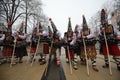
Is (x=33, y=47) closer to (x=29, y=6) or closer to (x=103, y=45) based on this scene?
(x=103, y=45)

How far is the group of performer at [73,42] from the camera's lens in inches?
146

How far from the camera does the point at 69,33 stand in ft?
14.4

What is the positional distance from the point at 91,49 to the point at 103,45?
0.49m

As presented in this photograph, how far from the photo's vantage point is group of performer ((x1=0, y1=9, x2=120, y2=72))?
3.72 m

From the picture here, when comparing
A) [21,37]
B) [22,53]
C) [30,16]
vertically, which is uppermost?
[30,16]

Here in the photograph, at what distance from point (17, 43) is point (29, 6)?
1066 cm

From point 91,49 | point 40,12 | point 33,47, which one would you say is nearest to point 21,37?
point 33,47

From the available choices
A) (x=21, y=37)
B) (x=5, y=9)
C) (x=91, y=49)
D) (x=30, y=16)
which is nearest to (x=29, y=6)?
(x=30, y=16)

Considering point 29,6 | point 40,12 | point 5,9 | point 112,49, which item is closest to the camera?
point 112,49

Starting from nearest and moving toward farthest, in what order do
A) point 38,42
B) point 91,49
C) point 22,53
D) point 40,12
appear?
point 91,49
point 38,42
point 22,53
point 40,12

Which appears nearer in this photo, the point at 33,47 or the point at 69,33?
the point at 69,33

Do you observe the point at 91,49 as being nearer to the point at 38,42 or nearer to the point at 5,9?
the point at 38,42

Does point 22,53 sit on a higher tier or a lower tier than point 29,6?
lower

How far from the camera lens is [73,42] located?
4.11 metres
